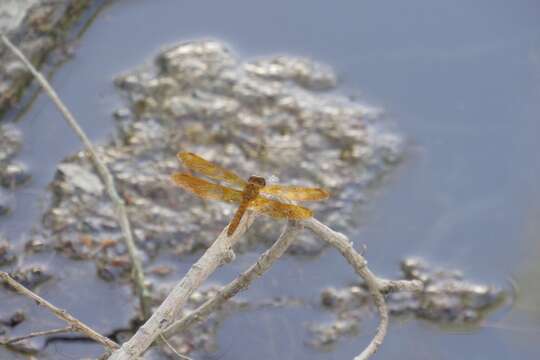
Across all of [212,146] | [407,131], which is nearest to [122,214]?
[212,146]

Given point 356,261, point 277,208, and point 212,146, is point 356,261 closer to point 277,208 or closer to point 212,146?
point 277,208

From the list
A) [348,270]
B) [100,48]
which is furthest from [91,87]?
[348,270]

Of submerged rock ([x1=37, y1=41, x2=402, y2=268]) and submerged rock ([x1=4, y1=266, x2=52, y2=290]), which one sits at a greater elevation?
submerged rock ([x1=37, y1=41, x2=402, y2=268])

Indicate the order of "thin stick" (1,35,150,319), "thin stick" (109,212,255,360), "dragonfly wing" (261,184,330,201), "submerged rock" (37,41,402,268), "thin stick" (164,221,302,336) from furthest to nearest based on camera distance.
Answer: "submerged rock" (37,41,402,268) < "thin stick" (1,35,150,319) < "thin stick" (164,221,302,336) < "dragonfly wing" (261,184,330,201) < "thin stick" (109,212,255,360)

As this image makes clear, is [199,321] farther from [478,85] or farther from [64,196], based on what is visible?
[478,85]

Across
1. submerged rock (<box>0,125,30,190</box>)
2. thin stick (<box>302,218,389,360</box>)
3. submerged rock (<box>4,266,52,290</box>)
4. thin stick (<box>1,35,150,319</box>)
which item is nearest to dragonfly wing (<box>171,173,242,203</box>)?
thin stick (<box>302,218,389,360</box>)

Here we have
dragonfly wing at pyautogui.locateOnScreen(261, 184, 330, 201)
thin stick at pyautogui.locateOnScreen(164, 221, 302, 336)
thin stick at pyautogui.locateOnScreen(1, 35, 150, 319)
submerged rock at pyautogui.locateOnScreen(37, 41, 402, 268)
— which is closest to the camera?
dragonfly wing at pyautogui.locateOnScreen(261, 184, 330, 201)

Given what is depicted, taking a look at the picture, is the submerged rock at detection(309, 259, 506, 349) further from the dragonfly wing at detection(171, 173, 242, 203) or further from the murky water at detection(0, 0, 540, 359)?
the dragonfly wing at detection(171, 173, 242, 203)
